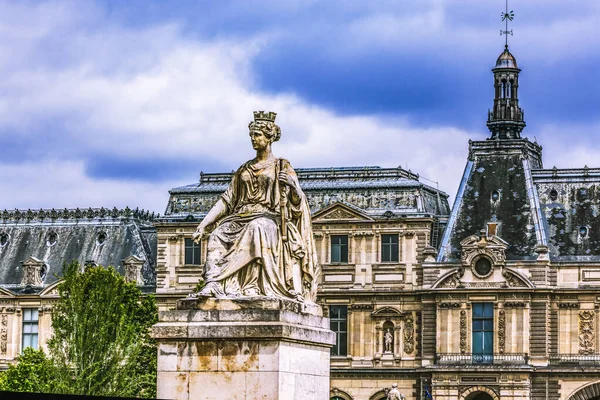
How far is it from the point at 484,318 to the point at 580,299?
15.1ft

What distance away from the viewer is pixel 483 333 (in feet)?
289

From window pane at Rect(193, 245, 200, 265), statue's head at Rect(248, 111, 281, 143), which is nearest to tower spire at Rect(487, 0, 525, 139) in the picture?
window pane at Rect(193, 245, 200, 265)

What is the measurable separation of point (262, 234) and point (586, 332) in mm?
66130

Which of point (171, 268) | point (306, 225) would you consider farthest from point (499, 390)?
point (306, 225)

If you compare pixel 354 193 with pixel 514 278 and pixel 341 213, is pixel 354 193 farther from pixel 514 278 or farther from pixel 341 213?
pixel 514 278

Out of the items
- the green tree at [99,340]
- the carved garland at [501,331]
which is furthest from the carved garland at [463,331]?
the green tree at [99,340]

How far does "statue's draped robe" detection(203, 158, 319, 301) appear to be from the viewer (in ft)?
77.4

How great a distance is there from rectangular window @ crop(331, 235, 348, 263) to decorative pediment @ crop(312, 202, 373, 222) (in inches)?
37.0

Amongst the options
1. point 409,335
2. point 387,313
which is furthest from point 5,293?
point 409,335

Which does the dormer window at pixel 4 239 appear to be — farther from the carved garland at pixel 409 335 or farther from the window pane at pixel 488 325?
the window pane at pixel 488 325

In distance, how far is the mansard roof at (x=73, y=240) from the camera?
98.0 metres

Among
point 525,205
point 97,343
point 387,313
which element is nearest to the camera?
point 97,343

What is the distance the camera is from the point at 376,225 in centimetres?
9112

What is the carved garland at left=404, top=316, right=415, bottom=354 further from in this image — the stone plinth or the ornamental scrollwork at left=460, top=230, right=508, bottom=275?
the stone plinth
